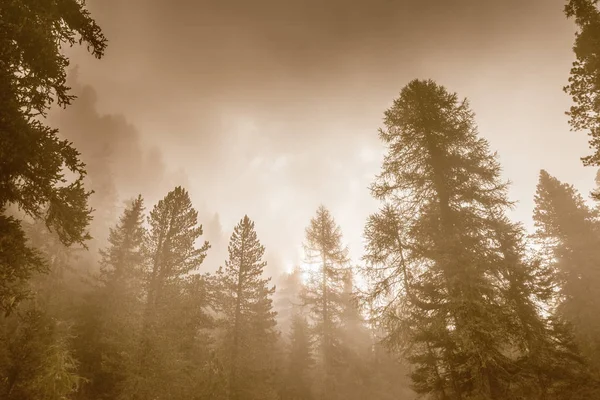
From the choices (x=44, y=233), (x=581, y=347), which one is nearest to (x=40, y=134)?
(x=581, y=347)

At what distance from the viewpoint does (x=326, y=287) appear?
29141 mm

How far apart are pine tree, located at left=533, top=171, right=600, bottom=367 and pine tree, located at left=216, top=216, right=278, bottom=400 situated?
23.1 metres

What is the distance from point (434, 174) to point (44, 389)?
68.4 ft

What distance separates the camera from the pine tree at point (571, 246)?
22.7 metres

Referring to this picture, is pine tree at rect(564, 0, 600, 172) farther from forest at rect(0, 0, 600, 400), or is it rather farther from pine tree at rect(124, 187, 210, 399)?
pine tree at rect(124, 187, 210, 399)

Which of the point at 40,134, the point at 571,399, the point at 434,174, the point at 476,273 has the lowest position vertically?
the point at 571,399

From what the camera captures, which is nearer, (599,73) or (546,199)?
(599,73)

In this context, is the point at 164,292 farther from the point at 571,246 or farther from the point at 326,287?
the point at 571,246

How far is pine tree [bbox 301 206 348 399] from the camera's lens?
27.1 meters

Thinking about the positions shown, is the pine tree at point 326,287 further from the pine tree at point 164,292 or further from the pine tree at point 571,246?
the pine tree at point 571,246

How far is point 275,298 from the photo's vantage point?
269 ft

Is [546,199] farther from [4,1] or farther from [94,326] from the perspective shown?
[94,326]

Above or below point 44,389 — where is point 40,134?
above

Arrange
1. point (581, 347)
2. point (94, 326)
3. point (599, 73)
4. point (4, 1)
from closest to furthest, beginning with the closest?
point (4, 1), point (599, 73), point (581, 347), point (94, 326)
